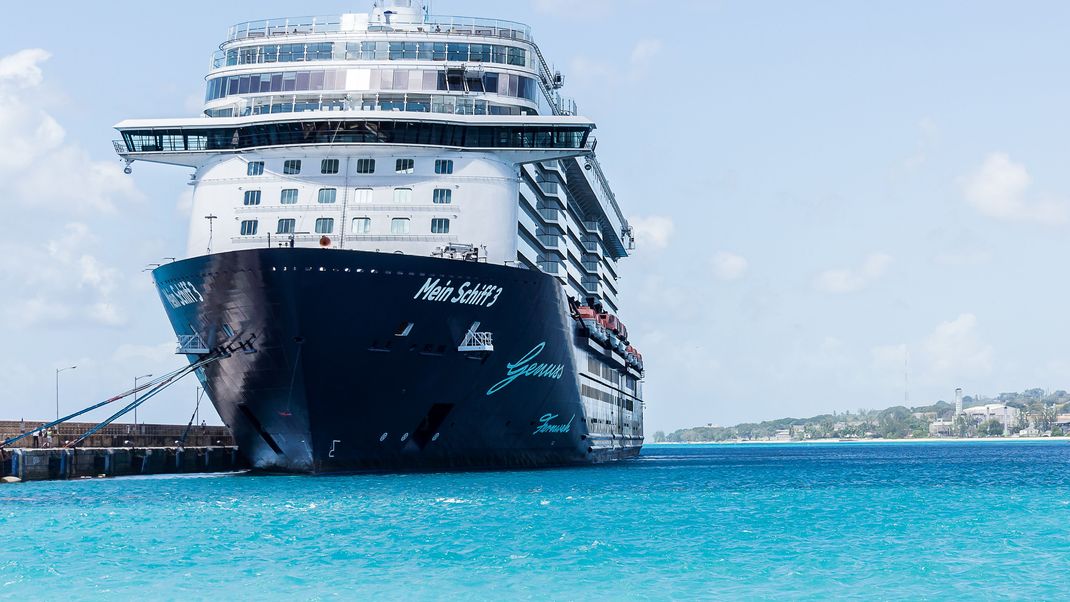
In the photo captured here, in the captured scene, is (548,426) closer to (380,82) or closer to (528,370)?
(528,370)

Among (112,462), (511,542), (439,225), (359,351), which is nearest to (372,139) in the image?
(439,225)

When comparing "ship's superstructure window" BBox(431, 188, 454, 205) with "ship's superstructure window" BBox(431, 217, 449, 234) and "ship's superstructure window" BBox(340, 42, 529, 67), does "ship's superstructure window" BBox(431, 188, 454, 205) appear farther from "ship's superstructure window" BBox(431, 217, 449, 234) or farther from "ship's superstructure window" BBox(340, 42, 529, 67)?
"ship's superstructure window" BBox(340, 42, 529, 67)

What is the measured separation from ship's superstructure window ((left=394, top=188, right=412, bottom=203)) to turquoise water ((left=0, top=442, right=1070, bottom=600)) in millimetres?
10613

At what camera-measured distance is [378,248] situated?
47.0 m

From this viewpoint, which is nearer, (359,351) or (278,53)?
(359,351)

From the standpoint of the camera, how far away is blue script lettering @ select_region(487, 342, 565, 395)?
154 ft

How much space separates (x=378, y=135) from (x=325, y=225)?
413 cm

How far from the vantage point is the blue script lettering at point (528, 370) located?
154ft

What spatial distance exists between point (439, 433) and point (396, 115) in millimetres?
12423

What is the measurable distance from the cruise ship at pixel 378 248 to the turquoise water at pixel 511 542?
287 cm

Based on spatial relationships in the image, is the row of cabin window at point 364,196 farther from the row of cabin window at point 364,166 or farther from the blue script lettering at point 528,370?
the blue script lettering at point 528,370

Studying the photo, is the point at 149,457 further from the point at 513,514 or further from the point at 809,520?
the point at 809,520

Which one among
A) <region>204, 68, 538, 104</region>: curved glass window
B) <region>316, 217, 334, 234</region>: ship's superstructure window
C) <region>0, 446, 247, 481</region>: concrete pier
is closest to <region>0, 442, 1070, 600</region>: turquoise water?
<region>0, 446, 247, 481</region>: concrete pier

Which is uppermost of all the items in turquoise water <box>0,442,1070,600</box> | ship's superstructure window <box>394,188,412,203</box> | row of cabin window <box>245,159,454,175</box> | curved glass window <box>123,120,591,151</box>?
curved glass window <box>123,120,591,151</box>
